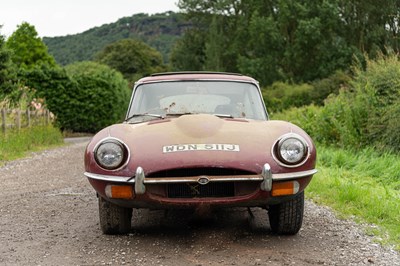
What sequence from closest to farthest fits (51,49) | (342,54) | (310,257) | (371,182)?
1. (310,257)
2. (371,182)
3. (342,54)
4. (51,49)

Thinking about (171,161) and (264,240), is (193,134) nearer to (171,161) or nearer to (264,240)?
(171,161)

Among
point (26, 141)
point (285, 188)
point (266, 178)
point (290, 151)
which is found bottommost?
point (26, 141)

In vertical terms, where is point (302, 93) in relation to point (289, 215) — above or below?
below

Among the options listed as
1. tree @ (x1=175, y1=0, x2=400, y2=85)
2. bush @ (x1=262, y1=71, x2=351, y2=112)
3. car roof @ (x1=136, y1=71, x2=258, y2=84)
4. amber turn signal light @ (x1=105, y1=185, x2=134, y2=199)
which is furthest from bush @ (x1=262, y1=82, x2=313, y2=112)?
amber turn signal light @ (x1=105, y1=185, x2=134, y2=199)

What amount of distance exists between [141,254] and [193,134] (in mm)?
983

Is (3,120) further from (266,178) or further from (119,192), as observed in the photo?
(266,178)

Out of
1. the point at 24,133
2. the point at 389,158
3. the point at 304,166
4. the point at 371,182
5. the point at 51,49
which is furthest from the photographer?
the point at 51,49

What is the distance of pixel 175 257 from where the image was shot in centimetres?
386

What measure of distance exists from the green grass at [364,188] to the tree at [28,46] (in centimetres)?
5060

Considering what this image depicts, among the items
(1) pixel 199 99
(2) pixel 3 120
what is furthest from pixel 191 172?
(2) pixel 3 120

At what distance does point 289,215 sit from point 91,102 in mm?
25860

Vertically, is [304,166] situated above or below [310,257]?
above

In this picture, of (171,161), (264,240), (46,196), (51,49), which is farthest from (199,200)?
(51,49)

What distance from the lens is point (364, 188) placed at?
690 centimetres
